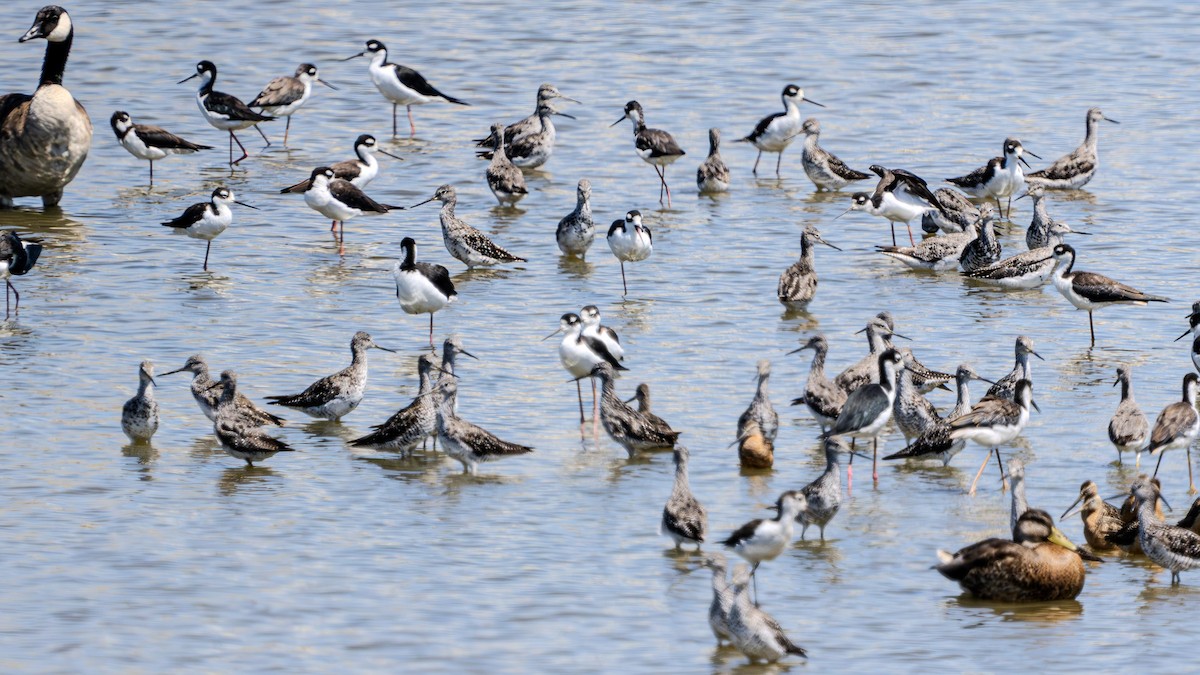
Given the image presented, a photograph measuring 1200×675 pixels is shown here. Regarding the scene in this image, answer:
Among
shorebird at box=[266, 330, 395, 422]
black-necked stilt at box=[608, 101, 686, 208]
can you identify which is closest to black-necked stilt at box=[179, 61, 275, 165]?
black-necked stilt at box=[608, 101, 686, 208]

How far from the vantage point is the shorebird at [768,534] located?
38.4 feet

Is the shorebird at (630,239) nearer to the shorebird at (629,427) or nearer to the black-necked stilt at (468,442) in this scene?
the shorebird at (629,427)

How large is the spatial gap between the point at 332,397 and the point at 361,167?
9.54 m

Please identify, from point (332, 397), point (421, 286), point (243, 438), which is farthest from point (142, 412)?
point (421, 286)

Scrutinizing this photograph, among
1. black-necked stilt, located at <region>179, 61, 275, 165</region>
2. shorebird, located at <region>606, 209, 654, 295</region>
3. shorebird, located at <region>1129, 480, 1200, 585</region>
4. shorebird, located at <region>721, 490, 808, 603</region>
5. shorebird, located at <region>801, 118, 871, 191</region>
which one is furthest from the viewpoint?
Result: black-necked stilt, located at <region>179, 61, 275, 165</region>

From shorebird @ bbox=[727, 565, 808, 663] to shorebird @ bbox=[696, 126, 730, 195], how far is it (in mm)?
14457

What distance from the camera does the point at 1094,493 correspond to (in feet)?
42.9

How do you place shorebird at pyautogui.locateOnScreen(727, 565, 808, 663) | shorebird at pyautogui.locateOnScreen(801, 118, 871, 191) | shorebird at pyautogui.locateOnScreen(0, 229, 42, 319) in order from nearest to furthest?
1. shorebird at pyautogui.locateOnScreen(727, 565, 808, 663)
2. shorebird at pyautogui.locateOnScreen(0, 229, 42, 319)
3. shorebird at pyautogui.locateOnScreen(801, 118, 871, 191)

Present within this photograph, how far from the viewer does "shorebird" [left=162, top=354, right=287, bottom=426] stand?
14.6 m

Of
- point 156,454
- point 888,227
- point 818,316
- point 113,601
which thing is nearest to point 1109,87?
point 888,227

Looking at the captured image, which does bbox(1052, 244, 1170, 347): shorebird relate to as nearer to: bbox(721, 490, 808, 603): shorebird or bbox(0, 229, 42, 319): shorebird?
bbox(721, 490, 808, 603): shorebird

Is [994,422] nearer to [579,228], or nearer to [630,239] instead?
[630,239]

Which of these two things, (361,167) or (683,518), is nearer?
(683,518)

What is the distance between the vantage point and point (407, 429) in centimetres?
1454
